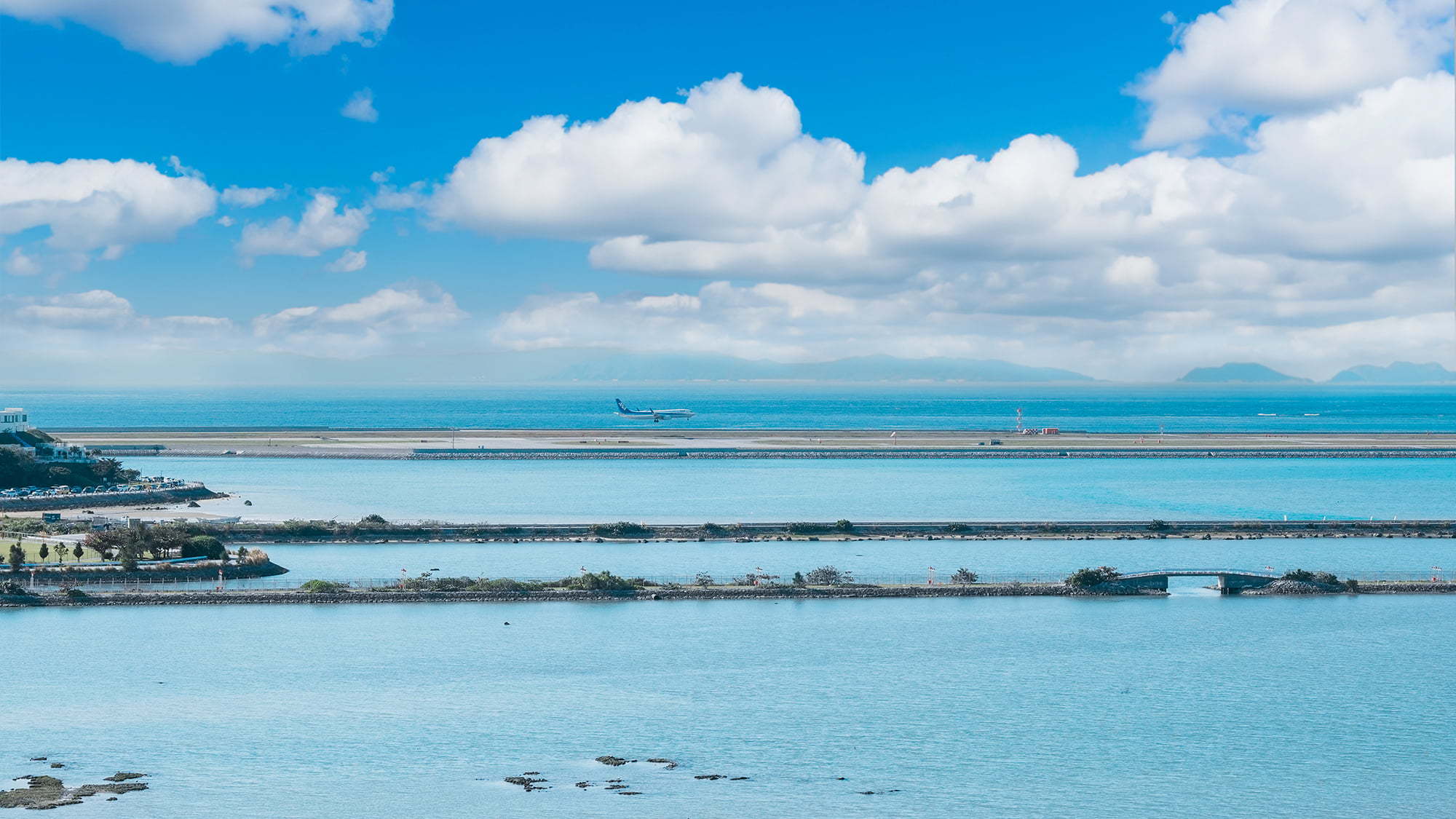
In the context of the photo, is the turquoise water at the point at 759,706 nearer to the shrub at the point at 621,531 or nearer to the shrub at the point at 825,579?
the shrub at the point at 825,579

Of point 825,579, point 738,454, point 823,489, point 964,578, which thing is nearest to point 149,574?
point 825,579

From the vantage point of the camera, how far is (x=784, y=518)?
8412cm

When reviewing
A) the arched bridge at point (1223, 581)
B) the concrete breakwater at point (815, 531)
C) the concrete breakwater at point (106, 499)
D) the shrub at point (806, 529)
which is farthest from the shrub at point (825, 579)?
the concrete breakwater at point (106, 499)

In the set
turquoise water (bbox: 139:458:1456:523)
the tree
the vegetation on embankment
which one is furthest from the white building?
the tree

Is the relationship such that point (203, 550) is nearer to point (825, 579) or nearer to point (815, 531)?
point (825, 579)

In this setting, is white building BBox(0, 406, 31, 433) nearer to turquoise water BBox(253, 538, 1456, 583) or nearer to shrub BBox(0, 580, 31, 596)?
turquoise water BBox(253, 538, 1456, 583)

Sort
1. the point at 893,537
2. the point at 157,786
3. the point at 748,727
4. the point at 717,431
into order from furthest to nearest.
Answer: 1. the point at 717,431
2. the point at 893,537
3. the point at 748,727
4. the point at 157,786

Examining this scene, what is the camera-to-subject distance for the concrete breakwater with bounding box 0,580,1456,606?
55.6 m

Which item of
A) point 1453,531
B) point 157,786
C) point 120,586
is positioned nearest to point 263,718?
point 157,786

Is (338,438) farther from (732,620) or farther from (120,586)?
(732,620)

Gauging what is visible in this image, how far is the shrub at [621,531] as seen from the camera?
74.9 m

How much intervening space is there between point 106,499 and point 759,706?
212 ft

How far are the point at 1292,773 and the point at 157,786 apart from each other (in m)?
29.0

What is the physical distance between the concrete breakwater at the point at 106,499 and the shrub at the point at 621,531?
3292cm
